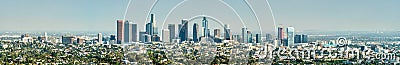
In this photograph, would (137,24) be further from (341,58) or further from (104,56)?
(341,58)

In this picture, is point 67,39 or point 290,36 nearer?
point 290,36

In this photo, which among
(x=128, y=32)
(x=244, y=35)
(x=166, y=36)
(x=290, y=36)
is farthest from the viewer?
(x=290, y=36)

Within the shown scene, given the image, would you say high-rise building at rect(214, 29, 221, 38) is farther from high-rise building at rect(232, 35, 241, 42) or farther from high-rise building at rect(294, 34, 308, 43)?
high-rise building at rect(294, 34, 308, 43)

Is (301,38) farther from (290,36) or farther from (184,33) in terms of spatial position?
(184,33)

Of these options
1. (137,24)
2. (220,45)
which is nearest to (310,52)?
(220,45)

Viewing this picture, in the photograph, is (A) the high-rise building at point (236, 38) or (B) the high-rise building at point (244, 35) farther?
(A) the high-rise building at point (236, 38)

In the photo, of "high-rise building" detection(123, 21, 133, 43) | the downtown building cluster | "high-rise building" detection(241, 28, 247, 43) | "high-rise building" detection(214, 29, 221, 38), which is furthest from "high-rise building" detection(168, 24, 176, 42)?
"high-rise building" detection(123, 21, 133, 43)

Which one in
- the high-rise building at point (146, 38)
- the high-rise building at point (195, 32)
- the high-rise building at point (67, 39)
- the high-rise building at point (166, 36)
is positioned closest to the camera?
the high-rise building at point (146, 38)

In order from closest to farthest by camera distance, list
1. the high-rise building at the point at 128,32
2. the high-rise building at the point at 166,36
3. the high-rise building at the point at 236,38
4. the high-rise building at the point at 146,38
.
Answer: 1. the high-rise building at the point at 128,32
2. the high-rise building at the point at 146,38
3. the high-rise building at the point at 236,38
4. the high-rise building at the point at 166,36

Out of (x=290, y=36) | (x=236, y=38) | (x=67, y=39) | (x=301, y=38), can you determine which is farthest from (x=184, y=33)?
(x=67, y=39)

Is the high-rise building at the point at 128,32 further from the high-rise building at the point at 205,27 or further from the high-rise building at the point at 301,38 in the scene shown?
the high-rise building at the point at 301,38

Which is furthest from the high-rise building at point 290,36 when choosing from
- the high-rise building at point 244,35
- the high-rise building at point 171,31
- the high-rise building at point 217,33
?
the high-rise building at point 244,35
